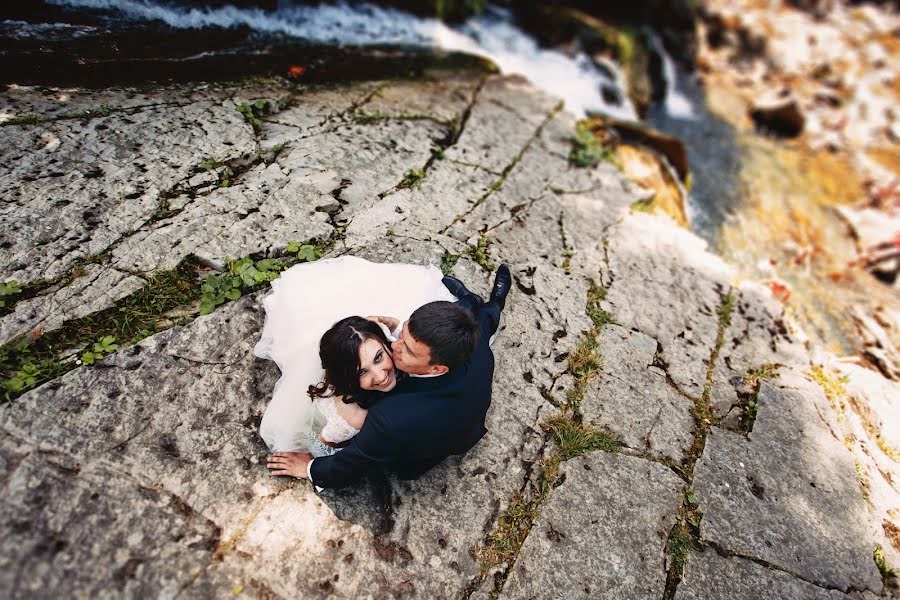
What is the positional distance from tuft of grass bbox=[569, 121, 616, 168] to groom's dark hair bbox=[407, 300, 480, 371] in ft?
10.7

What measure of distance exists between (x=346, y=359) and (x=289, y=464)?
665 millimetres

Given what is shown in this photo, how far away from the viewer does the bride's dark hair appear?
2652mm

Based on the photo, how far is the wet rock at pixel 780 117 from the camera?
8156 mm

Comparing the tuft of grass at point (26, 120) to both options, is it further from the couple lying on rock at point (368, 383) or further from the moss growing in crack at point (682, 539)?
the moss growing in crack at point (682, 539)

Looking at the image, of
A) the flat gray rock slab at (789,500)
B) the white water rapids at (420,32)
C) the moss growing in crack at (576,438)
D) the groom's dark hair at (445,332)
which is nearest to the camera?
the groom's dark hair at (445,332)

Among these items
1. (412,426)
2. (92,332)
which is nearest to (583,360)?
(412,426)

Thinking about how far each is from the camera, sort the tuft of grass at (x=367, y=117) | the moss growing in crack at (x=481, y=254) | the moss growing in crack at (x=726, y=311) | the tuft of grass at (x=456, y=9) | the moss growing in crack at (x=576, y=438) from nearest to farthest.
Result: the moss growing in crack at (x=576, y=438), the moss growing in crack at (x=481, y=254), the moss growing in crack at (x=726, y=311), the tuft of grass at (x=367, y=117), the tuft of grass at (x=456, y=9)

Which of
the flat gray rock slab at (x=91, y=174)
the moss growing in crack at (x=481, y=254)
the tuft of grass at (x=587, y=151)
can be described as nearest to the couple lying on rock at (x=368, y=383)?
the moss growing in crack at (x=481, y=254)

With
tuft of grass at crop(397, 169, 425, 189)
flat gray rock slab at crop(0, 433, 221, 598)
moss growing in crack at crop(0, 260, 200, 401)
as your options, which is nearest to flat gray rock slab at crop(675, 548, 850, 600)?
flat gray rock slab at crop(0, 433, 221, 598)

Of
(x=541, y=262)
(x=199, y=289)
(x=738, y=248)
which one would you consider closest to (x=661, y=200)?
(x=738, y=248)

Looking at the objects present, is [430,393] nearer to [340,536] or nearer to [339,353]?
[339,353]

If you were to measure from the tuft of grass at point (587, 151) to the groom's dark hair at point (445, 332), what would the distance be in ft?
10.7

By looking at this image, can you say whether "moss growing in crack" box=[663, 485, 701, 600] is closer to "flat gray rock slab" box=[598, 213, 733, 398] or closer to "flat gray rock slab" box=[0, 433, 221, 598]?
"flat gray rock slab" box=[598, 213, 733, 398]

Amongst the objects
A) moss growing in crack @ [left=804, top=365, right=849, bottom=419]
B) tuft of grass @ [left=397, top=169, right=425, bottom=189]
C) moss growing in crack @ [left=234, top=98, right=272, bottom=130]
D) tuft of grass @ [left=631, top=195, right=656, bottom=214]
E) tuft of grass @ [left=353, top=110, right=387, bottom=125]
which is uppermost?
tuft of grass @ [left=353, top=110, right=387, bottom=125]
